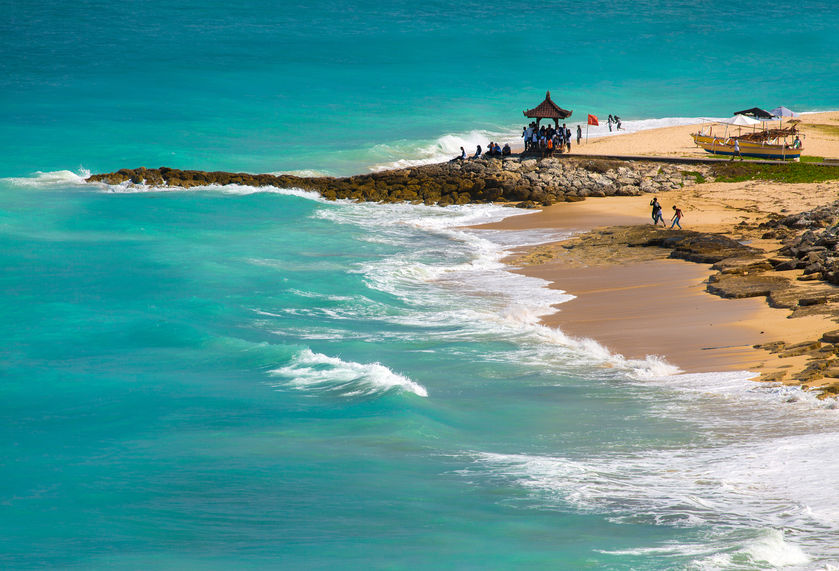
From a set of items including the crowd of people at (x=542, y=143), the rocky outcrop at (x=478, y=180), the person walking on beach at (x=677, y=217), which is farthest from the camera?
the crowd of people at (x=542, y=143)

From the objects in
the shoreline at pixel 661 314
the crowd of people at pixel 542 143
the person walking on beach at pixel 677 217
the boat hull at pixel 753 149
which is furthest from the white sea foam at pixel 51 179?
the boat hull at pixel 753 149

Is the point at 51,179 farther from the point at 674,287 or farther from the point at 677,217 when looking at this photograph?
the point at 674,287

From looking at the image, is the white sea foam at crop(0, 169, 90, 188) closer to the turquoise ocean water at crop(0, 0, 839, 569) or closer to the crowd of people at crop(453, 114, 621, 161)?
the turquoise ocean water at crop(0, 0, 839, 569)

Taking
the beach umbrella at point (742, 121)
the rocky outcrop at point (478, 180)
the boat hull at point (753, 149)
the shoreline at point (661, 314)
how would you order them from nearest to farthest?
the shoreline at point (661, 314), the rocky outcrop at point (478, 180), the boat hull at point (753, 149), the beach umbrella at point (742, 121)

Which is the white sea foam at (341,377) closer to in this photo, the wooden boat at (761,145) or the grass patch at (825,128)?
the wooden boat at (761,145)

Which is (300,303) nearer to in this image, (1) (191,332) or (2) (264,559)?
(1) (191,332)

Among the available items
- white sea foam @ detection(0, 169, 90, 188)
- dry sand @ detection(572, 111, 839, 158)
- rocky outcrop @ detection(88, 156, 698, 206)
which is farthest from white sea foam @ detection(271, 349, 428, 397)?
white sea foam @ detection(0, 169, 90, 188)

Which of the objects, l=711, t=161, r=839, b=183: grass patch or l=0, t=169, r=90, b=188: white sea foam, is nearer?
l=711, t=161, r=839, b=183: grass patch

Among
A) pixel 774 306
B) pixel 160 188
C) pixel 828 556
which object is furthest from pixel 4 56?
pixel 828 556
